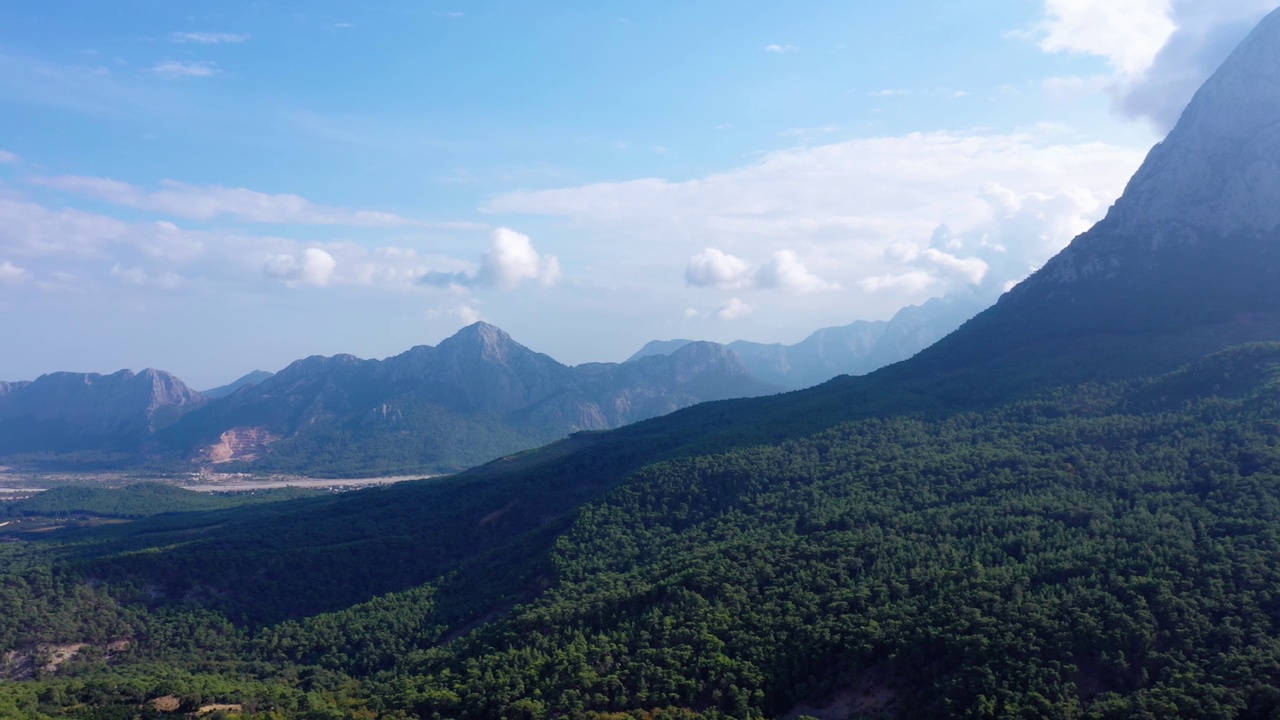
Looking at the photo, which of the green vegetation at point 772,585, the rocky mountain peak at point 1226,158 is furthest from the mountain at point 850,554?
the rocky mountain peak at point 1226,158

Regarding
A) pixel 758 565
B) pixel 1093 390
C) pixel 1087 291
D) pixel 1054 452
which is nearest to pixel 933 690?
pixel 758 565

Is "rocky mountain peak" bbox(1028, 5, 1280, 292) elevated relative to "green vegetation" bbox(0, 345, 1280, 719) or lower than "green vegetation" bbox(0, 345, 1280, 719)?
elevated

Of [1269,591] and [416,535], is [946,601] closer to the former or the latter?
[1269,591]

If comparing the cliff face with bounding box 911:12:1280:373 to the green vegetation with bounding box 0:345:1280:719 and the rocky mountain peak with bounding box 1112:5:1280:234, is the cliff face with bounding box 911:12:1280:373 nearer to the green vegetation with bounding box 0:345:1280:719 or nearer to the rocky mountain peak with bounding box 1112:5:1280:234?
the rocky mountain peak with bounding box 1112:5:1280:234

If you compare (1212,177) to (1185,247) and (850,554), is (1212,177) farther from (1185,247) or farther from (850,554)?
(850,554)

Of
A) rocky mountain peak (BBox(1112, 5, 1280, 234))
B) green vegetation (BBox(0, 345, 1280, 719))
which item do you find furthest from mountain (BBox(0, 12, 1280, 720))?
rocky mountain peak (BBox(1112, 5, 1280, 234))

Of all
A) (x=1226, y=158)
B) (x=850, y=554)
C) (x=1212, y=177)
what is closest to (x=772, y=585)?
(x=850, y=554)
